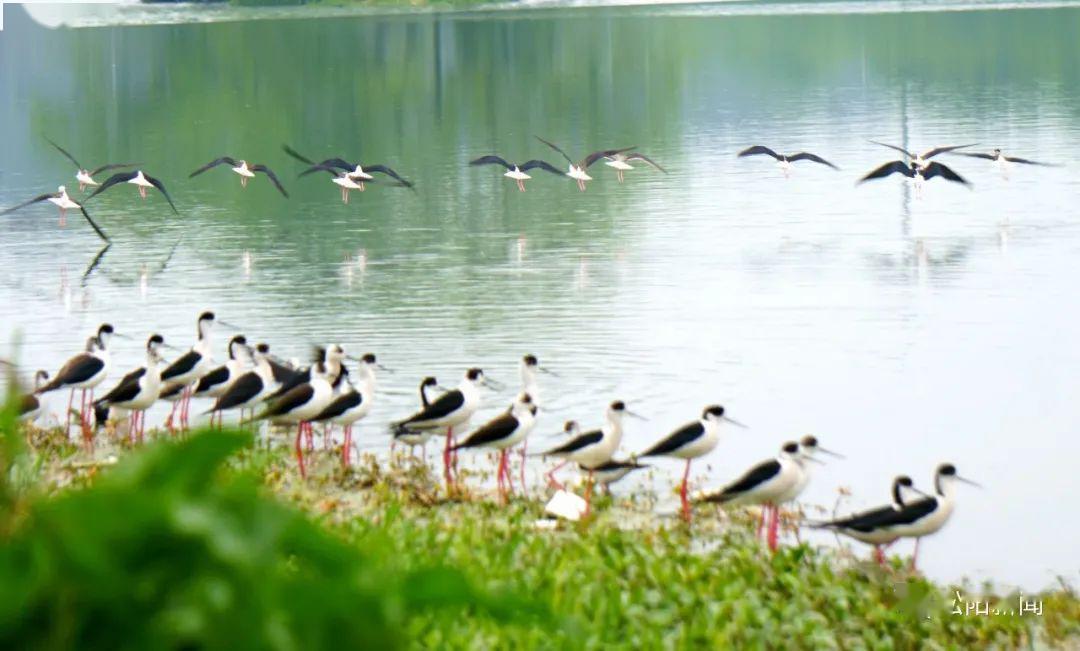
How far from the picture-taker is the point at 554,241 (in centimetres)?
2764

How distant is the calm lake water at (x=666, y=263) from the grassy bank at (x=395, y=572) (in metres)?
2.20

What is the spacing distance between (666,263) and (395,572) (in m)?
23.1

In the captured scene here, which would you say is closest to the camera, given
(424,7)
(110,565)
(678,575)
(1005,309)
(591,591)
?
(110,565)

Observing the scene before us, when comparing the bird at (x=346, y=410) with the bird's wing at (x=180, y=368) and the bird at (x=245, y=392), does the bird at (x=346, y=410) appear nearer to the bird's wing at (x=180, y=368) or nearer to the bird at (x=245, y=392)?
the bird at (x=245, y=392)

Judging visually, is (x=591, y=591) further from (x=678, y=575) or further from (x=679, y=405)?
(x=679, y=405)

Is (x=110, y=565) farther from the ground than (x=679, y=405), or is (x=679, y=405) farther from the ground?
(x=110, y=565)

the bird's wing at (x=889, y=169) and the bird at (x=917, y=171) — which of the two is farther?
the bird at (x=917, y=171)

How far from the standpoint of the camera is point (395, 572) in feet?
5.60

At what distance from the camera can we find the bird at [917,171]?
29.4 m

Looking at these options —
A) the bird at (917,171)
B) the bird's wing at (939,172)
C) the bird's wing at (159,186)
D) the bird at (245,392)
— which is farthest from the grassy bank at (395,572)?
the bird's wing at (939,172)

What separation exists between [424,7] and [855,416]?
12239 cm

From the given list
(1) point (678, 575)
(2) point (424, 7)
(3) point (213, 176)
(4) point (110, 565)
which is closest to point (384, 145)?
(3) point (213, 176)

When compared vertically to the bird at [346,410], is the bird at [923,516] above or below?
below

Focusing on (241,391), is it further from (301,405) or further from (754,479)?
(754,479)
